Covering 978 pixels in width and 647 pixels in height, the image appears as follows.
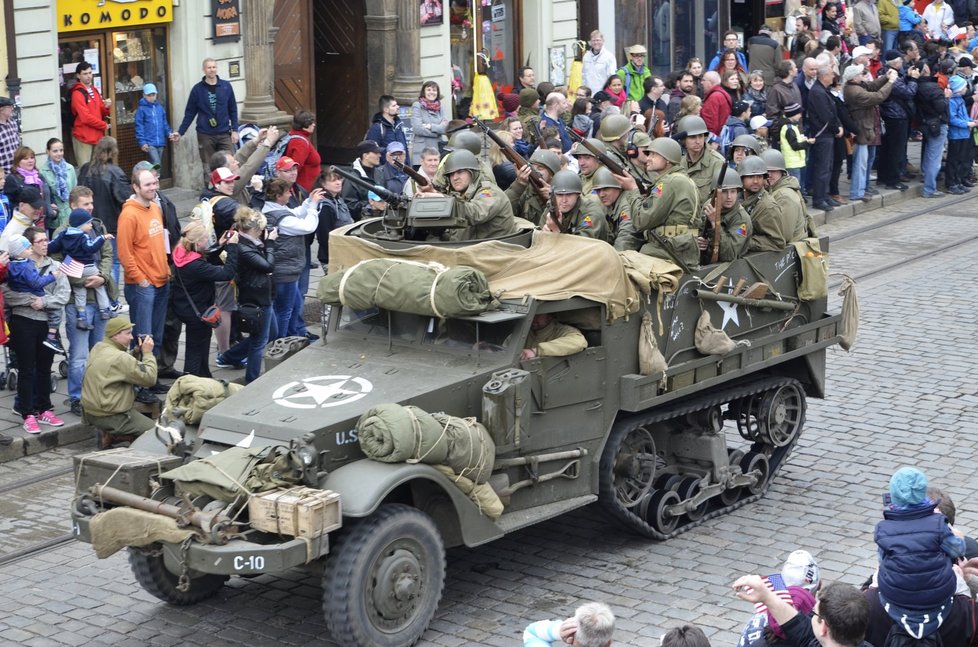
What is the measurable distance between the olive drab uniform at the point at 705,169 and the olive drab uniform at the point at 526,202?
120cm

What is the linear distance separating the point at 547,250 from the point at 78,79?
10370 millimetres

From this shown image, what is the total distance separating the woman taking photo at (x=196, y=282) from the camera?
14.3 meters

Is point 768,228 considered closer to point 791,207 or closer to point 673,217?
point 791,207

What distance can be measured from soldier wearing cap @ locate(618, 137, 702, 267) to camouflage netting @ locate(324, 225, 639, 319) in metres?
0.78

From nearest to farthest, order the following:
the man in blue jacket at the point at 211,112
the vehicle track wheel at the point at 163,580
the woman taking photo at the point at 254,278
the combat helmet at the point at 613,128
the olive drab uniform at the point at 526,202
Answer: the vehicle track wheel at the point at 163,580 → the olive drab uniform at the point at 526,202 → the combat helmet at the point at 613,128 → the woman taking photo at the point at 254,278 → the man in blue jacket at the point at 211,112

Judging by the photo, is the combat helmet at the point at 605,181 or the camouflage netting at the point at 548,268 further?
the combat helmet at the point at 605,181

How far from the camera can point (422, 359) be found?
10.9 m

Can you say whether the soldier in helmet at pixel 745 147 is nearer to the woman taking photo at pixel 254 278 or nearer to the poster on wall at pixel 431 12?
the woman taking photo at pixel 254 278

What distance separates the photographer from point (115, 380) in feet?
42.2

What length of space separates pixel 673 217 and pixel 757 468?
213cm

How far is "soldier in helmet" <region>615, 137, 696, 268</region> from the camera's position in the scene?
11914 millimetres

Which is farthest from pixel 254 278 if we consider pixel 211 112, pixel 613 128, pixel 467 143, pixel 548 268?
pixel 211 112

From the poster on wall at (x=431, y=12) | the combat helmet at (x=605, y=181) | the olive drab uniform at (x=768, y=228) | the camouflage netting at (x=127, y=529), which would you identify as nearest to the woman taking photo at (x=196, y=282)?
the combat helmet at (x=605, y=181)

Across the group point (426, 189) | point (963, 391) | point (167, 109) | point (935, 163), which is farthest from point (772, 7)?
point (426, 189)
